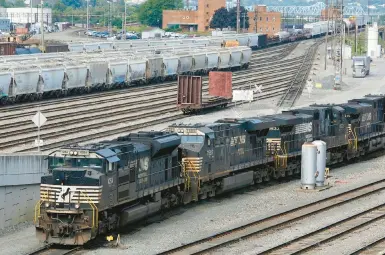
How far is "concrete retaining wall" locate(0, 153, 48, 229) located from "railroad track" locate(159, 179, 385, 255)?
6188 mm

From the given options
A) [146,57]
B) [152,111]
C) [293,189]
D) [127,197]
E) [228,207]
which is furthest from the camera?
[146,57]

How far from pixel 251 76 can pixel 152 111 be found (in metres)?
23.4

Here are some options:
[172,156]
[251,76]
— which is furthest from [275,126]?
[251,76]

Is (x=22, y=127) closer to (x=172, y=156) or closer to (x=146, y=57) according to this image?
(x=172, y=156)

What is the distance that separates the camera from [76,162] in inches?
923

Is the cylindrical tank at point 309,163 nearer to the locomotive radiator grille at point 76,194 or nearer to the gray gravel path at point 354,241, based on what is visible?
the gray gravel path at point 354,241

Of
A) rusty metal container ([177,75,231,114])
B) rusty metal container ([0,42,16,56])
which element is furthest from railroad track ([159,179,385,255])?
rusty metal container ([0,42,16,56])

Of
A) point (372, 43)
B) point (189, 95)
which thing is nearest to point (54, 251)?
point (189, 95)

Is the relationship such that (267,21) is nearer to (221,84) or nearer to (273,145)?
(221,84)

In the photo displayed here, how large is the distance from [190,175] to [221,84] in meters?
27.9

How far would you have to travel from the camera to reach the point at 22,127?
41.7 meters

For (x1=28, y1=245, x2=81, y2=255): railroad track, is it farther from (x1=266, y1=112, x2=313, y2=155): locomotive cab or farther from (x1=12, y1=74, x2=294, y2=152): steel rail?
(x1=12, y1=74, x2=294, y2=152): steel rail

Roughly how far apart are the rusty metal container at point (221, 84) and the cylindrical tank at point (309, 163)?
76.3 feet

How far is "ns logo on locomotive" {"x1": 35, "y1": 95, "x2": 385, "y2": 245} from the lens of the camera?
23.0m
